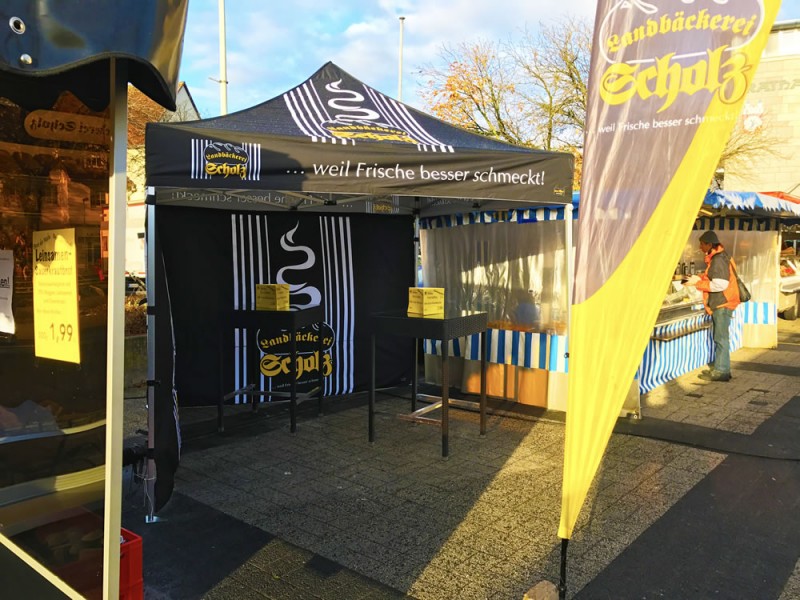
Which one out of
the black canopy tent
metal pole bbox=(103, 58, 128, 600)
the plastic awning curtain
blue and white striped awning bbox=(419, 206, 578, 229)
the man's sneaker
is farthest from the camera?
the man's sneaker

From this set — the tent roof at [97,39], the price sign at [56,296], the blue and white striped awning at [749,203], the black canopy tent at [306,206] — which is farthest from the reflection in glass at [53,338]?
the blue and white striped awning at [749,203]

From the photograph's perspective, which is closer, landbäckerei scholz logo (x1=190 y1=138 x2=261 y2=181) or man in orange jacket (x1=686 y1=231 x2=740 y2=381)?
landbäckerei scholz logo (x1=190 y1=138 x2=261 y2=181)

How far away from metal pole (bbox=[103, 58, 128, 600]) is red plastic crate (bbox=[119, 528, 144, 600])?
36 centimetres

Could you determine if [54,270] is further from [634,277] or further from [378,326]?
[378,326]

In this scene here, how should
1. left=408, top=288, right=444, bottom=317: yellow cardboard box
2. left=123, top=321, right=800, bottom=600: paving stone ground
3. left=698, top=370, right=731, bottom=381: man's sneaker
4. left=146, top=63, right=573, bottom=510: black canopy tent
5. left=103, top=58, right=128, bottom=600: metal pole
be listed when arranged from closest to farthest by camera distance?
left=103, top=58, right=128, bottom=600: metal pole, left=123, top=321, right=800, bottom=600: paving stone ground, left=146, top=63, right=573, bottom=510: black canopy tent, left=408, top=288, right=444, bottom=317: yellow cardboard box, left=698, top=370, right=731, bottom=381: man's sneaker

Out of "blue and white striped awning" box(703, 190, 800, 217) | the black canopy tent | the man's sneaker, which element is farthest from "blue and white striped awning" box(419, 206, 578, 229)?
the man's sneaker

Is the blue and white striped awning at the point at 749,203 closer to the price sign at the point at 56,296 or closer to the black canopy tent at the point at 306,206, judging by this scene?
the black canopy tent at the point at 306,206

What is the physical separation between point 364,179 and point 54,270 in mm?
2157

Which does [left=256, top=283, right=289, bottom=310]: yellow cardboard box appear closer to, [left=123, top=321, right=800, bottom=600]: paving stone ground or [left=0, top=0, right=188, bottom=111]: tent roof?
[left=123, top=321, right=800, bottom=600]: paving stone ground

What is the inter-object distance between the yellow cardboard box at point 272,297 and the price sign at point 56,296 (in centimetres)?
287

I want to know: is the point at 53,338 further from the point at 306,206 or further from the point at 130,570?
the point at 306,206

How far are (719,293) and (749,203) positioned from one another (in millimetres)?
1481

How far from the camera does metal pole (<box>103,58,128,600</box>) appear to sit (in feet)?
6.21

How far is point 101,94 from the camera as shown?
6.75 feet
